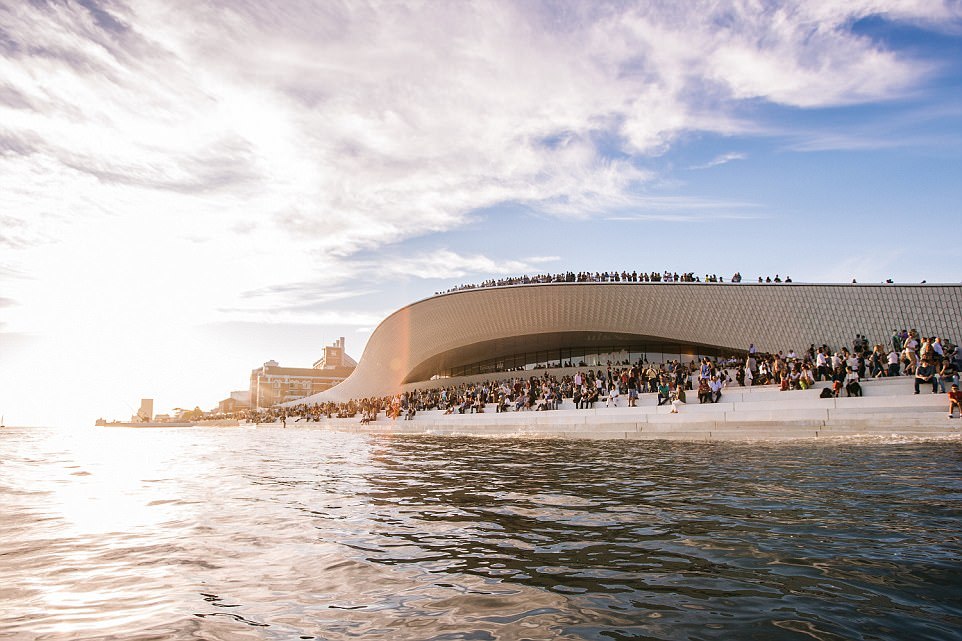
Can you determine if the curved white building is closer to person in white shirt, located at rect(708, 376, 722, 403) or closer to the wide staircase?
the wide staircase

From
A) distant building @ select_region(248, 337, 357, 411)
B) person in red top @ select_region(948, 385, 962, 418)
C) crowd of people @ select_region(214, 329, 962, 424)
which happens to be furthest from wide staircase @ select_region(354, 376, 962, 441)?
distant building @ select_region(248, 337, 357, 411)

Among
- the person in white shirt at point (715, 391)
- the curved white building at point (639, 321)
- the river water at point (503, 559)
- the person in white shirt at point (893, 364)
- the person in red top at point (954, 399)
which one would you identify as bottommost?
the river water at point (503, 559)

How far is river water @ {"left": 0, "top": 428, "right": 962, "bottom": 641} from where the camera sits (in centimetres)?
276

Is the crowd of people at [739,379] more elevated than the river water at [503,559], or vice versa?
the crowd of people at [739,379]

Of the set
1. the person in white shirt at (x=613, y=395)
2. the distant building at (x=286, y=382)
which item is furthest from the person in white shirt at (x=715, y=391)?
the distant building at (x=286, y=382)

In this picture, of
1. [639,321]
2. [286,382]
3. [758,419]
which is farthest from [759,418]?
[286,382]

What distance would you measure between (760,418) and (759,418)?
0.16ft

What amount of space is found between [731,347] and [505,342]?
1728 cm

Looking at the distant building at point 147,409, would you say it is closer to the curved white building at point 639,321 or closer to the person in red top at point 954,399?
the curved white building at point 639,321

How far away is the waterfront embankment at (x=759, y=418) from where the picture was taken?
13547mm

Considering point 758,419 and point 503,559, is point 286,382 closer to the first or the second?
point 758,419

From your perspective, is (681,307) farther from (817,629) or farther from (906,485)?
(817,629)

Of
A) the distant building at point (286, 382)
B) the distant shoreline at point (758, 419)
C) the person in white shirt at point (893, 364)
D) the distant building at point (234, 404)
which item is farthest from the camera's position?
the distant building at point (234, 404)

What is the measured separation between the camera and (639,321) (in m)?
40.6
